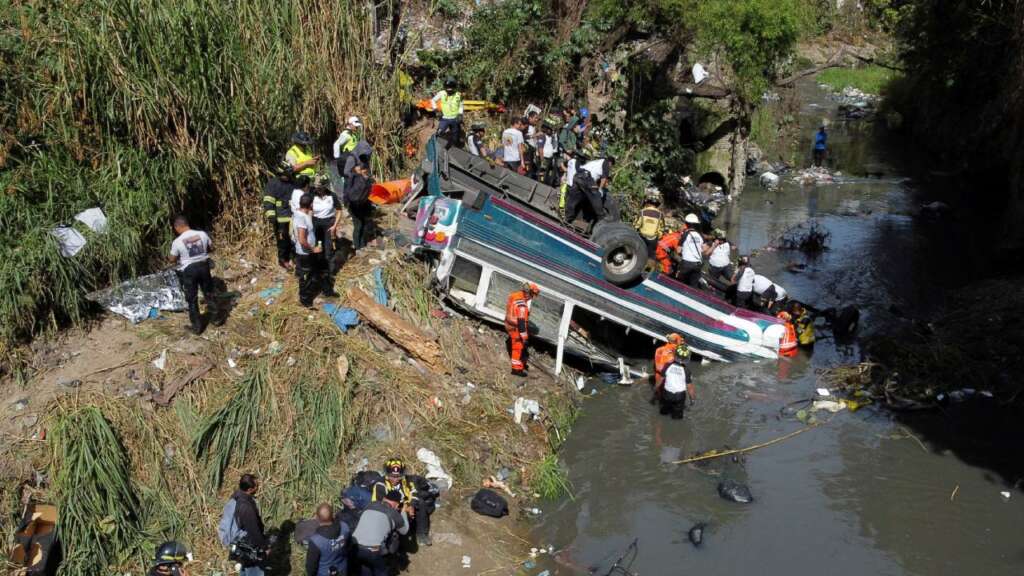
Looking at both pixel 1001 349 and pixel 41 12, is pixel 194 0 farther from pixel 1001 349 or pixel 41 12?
pixel 1001 349

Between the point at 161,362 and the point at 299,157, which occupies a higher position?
the point at 299,157

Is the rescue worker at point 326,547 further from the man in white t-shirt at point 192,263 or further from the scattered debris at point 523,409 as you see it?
the man in white t-shirt at point 192,263

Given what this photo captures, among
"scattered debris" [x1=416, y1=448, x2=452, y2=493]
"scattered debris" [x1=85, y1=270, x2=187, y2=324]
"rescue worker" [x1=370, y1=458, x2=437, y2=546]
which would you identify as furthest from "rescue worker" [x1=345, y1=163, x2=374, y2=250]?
"rescue worker" [x1=370, y1=458, x2=437, y2=546]

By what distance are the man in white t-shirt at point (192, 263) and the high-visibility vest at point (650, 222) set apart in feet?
19.2

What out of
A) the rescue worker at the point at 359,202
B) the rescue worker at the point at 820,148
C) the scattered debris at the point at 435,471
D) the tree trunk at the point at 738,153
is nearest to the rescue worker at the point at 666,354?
the scattered debris at the point at 435,471

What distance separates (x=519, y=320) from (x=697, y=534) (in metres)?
3.13

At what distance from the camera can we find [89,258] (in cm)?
927

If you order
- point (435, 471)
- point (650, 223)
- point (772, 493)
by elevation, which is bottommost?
point (435, 471)

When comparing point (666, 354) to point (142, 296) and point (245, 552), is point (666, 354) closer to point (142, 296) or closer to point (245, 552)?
point (245, 552)

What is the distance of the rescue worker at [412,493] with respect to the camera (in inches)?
294

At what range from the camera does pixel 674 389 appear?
10.1m

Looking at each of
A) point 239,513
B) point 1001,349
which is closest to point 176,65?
point 239,513

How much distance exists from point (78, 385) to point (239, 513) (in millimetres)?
2830

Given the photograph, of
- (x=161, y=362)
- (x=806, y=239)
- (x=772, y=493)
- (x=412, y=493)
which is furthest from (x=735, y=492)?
(x=806, y=239)
